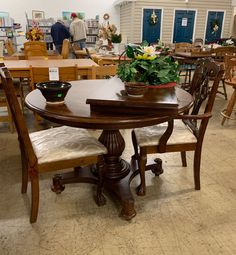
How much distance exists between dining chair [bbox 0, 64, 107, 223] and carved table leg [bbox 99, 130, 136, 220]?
0.16 m

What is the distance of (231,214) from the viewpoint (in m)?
1.75

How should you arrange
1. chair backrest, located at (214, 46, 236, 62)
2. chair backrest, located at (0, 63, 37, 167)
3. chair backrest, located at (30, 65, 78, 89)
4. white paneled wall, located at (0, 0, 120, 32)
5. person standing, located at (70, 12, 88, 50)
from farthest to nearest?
white paneled wall, located at (0, 0, 120, 32) → person standing, located at (70, 12, 88, 50) → chair backrest, located at (214, 46, 236, 62) → chair backrest, located at (30, 65, 78, 89) → chair backrest, located at (0, 63, 37, 167)

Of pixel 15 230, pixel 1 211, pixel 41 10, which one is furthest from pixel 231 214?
pixel 41 10

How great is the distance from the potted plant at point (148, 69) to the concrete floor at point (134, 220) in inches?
33.5

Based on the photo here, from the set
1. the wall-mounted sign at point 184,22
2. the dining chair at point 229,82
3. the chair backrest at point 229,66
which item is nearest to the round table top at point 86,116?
the dining chair at point 229,82

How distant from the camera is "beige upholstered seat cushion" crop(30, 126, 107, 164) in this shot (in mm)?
1538

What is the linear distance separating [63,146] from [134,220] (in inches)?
26.7

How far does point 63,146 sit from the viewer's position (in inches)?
63.3

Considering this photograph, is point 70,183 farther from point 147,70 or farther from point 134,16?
point 134,16

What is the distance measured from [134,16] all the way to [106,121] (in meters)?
8.39

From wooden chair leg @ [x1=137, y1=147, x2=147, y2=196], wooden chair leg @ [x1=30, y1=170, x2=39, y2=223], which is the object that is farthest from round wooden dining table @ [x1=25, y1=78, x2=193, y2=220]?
wooden chair leg @ [x1=30, y1=170, x2=39, y2=223]

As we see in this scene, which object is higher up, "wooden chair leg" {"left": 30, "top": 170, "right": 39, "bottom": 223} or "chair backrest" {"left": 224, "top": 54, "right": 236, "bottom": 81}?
"chair backrest" {"left": 224, "top": 54, "right": 236, "bottom": 81}

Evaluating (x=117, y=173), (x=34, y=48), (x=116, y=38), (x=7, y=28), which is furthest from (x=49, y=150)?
(x=7, y=28)

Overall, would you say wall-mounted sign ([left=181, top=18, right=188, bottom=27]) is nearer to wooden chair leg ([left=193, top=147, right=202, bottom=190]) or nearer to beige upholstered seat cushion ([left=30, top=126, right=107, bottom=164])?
wooden chair leg ([left=193, top=147, right=202, bottom=190])
